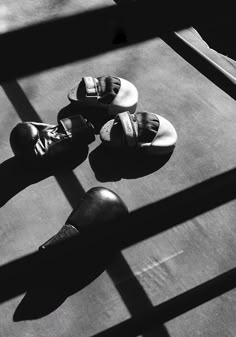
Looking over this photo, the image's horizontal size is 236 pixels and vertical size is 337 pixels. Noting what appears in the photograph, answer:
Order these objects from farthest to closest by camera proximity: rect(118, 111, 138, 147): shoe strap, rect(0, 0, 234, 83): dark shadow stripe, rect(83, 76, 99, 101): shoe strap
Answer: rect(0, 0, 234, 83): dark shadow stripe → rect(83, 76, 99, 101): shoe strap → rect(118, 111, 138, 147): shoe strap

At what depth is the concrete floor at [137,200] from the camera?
264 centimetres

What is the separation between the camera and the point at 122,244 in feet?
9.78

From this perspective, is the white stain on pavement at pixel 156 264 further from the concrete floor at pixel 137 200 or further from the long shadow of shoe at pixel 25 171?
the long shadow of shoe at pixel 25 171

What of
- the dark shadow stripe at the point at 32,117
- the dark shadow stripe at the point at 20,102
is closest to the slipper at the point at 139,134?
the dark shadow stripe at the point at 32,117

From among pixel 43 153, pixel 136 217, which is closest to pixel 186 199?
pixel 136 217

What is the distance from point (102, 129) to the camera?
3.59m

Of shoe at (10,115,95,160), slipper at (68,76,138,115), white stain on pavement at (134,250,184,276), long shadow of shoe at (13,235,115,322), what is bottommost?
long shadow of shoe at (13,235,115,322)

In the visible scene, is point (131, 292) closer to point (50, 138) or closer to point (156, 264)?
point (156, 264)

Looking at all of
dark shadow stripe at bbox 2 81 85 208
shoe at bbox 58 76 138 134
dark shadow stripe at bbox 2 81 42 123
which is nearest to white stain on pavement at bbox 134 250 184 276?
dark shadow stripe at bbox 2 81 85 208

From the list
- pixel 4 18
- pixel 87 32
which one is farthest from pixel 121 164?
pixel 4 18

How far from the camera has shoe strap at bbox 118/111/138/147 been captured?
11.2 feet

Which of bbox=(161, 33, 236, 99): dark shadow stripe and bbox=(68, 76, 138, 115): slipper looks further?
bbox=(161, 33, 236, 99): dark shadow stripe

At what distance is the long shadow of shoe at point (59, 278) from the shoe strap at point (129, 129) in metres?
0.88

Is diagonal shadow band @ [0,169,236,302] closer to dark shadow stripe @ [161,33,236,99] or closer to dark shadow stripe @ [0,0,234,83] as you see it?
dark shadow stripe @ [161,33,236,99]
